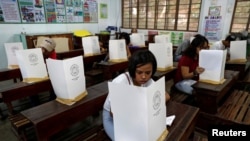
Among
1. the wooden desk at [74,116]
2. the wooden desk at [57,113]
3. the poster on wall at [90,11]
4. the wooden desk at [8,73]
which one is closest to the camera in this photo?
the wooden desk at [74,116]

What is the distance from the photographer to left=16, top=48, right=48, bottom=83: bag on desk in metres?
1.76

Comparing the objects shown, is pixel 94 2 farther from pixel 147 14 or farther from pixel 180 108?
pixel 180 108

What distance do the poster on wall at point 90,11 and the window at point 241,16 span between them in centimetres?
445

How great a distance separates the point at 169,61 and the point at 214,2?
3.18m

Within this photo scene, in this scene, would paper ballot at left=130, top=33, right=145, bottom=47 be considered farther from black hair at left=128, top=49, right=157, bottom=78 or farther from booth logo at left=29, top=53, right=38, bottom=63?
black hair at left=128, top=49, right=157, bottom=78

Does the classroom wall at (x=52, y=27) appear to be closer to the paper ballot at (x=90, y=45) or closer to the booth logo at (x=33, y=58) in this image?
the paper ballot at (x=90, y=45)

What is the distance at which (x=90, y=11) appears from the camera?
6074 millimetres

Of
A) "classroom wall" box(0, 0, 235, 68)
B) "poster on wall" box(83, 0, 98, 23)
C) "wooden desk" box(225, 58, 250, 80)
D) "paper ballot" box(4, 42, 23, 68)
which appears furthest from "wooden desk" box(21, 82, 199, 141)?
"poster on wall" box(83, 0, 98, 23)

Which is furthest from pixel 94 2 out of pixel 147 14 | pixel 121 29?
pixel 147 14

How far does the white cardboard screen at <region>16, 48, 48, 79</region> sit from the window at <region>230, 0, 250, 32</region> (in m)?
4.64

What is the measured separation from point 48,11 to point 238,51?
4.93m

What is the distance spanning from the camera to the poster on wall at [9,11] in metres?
4.14

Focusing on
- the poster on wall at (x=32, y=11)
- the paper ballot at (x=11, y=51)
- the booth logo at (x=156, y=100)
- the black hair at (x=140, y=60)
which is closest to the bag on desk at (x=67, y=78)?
the black hair at (x=140, y=60)

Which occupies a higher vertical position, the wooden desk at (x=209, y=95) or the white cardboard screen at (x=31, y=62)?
the white cardboard screen at (x=31, y=62)
